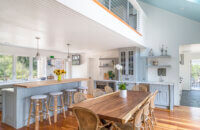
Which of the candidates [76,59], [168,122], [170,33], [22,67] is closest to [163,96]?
[168,122]

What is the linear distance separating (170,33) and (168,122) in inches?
137

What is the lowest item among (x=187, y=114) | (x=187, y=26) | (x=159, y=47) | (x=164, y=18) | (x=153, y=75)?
(x=187, y=114)

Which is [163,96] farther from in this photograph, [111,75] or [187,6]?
[187,6]

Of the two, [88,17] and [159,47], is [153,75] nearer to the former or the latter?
[159,47]

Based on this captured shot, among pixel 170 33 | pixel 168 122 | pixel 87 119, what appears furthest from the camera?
pixel 170 33

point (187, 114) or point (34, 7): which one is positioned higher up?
point (34, 7)

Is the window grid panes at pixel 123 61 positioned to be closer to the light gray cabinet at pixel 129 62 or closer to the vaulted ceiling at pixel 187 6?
the light gray cabinet at pixel 129 62

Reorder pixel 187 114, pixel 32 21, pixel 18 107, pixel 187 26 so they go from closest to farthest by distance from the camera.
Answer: pixel 32 21 < pixel 18 107 < pixel 187 114 < pixel 187 26

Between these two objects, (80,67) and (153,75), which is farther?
(80,67)

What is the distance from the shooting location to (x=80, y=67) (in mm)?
7598

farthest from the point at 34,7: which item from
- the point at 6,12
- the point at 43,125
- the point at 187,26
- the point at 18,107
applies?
the point at 187,26

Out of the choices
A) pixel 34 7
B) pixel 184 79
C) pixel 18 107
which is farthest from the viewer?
pixel 184 79

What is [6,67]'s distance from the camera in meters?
5.27

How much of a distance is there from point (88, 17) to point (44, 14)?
2.44 ft
